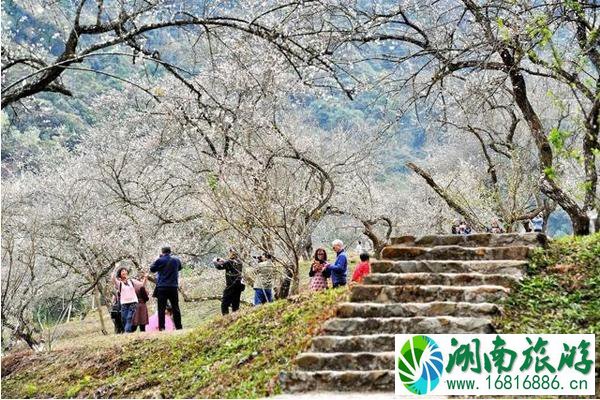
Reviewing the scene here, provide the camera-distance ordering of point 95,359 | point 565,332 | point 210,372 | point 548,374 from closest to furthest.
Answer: point 548,374, point 565,332, point 210,372, point 95,359

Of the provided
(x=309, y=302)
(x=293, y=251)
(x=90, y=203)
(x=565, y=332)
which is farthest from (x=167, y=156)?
(x=565, y=332)

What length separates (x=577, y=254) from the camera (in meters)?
10.3

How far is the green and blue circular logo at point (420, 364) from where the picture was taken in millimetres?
7625

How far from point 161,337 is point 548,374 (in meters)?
7.67

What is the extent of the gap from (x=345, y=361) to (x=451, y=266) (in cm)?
225

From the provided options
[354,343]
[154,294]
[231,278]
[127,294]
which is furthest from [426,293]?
[127,294]

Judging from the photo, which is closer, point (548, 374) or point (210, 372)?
point (548, 374)

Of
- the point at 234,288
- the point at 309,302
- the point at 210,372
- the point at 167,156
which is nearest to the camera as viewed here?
the point at 210,372

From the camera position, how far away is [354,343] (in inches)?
351

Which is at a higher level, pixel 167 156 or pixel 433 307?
pixel 167 156

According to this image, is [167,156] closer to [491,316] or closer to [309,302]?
[309,302]

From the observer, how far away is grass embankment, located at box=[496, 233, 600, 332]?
27.7ft

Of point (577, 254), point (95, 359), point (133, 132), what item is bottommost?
point (95, 359)

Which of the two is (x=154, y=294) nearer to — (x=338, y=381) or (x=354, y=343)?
(x=354, y=343)
